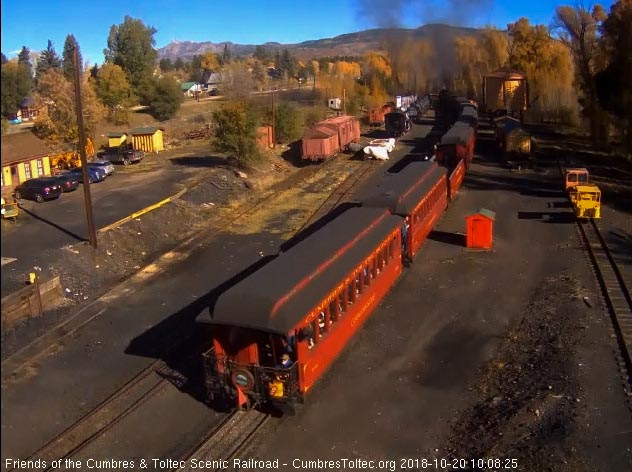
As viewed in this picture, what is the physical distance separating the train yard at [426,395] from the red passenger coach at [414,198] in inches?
66.9

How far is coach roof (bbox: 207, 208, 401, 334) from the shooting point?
35.7 feet

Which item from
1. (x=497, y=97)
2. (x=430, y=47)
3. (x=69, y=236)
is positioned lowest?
(x=69, y=236)

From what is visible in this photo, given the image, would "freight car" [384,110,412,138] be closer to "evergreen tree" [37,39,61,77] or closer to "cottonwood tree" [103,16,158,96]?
"cottonwood tree" [103,16,158,96]

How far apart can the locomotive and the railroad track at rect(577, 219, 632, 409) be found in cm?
618

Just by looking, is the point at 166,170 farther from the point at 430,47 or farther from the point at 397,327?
the point at 430,47

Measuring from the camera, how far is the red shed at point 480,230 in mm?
22750

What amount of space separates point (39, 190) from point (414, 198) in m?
19.9

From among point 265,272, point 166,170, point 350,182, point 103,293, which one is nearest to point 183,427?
point 265,272

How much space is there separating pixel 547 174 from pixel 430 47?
193 ft

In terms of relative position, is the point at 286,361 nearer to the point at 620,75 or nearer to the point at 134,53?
the point at 620,75

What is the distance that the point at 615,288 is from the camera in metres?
18.8

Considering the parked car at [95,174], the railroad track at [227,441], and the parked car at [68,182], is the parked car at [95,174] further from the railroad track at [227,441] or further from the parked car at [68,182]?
the railroad track at [227,441]

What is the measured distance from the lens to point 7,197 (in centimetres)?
3033

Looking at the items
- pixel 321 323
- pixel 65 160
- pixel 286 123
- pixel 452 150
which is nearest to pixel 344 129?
pixel 286 123
